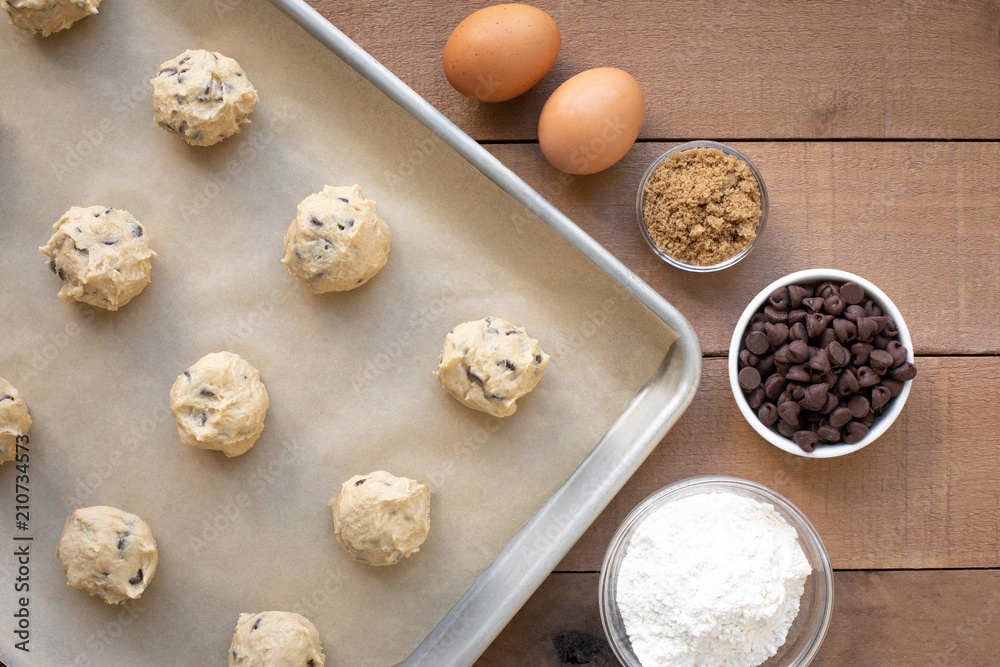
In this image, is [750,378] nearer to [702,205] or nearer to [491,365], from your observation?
[702,205]

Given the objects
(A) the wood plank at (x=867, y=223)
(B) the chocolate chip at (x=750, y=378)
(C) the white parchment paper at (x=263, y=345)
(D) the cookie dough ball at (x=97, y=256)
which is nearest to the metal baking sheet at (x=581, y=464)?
(C) the white parchment paper at (x=263, y=345)

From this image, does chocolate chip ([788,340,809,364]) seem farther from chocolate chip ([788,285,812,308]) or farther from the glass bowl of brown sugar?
the glass bowl of brown sugar

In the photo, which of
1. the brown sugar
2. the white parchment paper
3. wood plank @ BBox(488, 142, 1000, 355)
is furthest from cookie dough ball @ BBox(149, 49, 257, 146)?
the brown sugar

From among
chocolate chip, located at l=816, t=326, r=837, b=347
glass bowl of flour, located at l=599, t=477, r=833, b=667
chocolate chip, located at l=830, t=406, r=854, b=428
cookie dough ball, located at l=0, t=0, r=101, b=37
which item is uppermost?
cookie dough ball, located at l=0, t=0, r=101, b=37

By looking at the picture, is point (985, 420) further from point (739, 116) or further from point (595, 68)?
point (595, 68)

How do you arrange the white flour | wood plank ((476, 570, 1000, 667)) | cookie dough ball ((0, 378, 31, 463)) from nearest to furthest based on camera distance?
the white flour
cookie dough ball ((0, 378, 31, 463))
wood plank ((476, 570, 1000, 667))

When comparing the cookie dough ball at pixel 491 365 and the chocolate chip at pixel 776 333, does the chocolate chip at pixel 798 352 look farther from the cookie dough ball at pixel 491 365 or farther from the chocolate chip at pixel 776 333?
the cookie dough ball at pixel 491 365

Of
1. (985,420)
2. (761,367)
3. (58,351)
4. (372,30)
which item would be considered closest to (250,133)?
(372,30)
